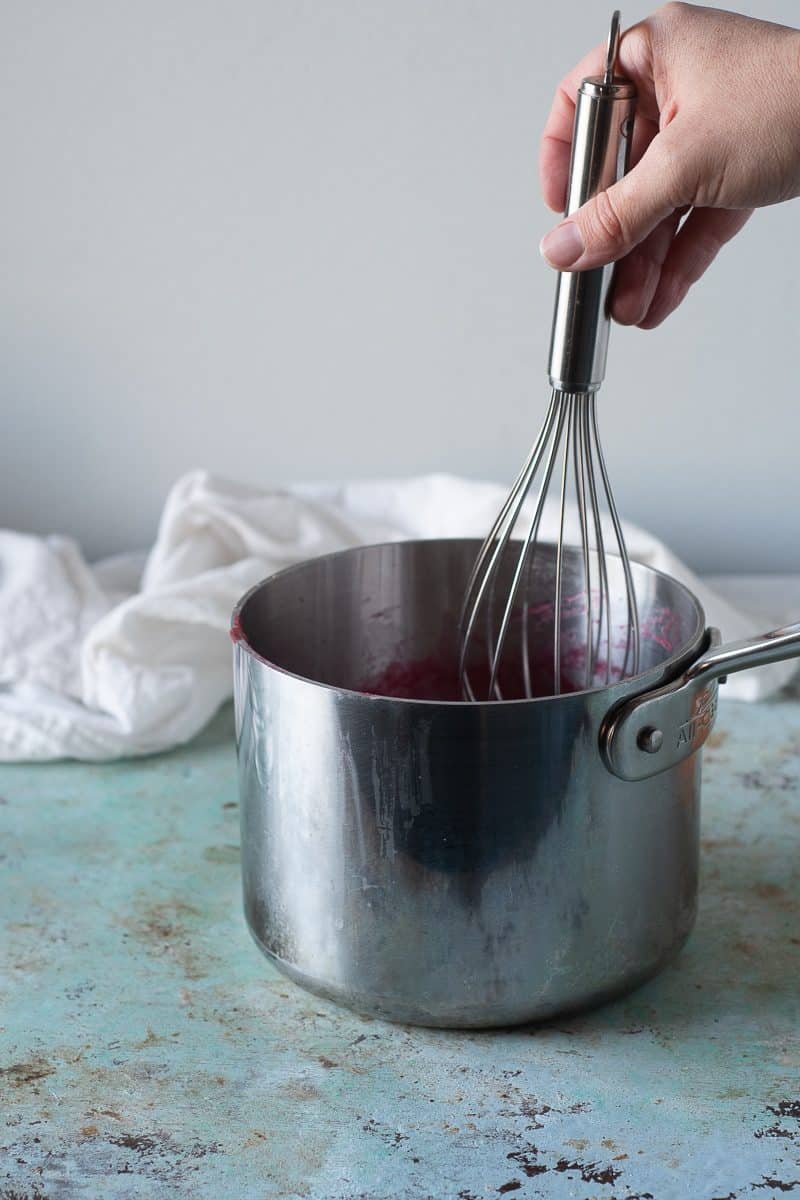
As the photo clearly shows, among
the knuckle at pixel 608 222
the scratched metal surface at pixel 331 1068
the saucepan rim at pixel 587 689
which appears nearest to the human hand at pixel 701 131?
the knuckle at pixel 608 222

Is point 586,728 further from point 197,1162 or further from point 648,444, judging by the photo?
point 648,444

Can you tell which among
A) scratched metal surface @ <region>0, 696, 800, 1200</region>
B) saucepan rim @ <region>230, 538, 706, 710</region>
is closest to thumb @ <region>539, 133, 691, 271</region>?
saucepan rim @ <region>230, 538, 706, 710</region>

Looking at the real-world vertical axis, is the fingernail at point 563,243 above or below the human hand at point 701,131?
below

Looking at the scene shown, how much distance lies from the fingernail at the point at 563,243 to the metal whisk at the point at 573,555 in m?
0.02

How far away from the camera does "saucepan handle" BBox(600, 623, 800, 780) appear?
0.44 metres

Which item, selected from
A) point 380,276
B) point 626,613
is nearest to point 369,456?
point 380,276

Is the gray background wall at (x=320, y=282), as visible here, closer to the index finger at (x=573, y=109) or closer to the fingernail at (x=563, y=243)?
the index finger at (x=573, y=109)

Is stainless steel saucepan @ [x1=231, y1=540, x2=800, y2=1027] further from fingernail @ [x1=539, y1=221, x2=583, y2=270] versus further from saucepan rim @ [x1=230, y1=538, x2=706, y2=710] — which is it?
fingernail @ [x1=539, y1=221, x2=583, y2=270]

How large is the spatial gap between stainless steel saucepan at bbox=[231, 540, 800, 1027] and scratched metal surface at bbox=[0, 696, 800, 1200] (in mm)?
22

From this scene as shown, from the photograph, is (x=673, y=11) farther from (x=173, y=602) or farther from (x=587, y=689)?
(x=173, y=602)

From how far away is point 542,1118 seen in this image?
1.44 ft

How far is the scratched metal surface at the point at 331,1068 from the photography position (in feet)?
1.37

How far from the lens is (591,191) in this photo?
0.48 meters

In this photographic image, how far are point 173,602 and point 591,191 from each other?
373 mm
